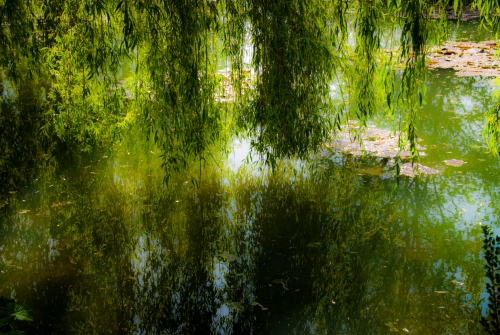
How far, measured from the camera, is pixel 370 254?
3.41 m

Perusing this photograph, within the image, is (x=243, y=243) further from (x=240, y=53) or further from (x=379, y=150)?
(x=379, y=150)

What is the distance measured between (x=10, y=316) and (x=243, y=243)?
161 centimetres

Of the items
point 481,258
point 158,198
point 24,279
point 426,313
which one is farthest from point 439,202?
point 24,279

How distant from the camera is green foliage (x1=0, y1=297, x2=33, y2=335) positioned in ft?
7.35

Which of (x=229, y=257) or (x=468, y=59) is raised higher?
(x=468, y=59)

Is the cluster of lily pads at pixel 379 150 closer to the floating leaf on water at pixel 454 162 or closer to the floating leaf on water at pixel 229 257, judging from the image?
the floating leaf on water at pixel 454 162

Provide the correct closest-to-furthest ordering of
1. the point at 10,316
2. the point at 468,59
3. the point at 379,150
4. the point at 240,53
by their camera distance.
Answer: the point at 10,316 < the point at 240,53 < the point at 379,150 < the point at 468,59

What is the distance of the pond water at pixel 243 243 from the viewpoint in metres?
2.86

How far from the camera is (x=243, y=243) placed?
11.6 ft

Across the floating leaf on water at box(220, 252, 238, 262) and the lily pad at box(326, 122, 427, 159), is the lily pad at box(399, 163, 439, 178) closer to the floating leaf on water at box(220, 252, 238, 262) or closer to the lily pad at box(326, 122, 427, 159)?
the lily pad at box(326, 122, 427, 159)

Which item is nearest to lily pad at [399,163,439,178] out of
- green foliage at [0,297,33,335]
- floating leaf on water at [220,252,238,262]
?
floating leaf on water at [220,252,238,262]

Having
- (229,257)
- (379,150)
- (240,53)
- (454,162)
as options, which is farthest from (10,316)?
(454,162)

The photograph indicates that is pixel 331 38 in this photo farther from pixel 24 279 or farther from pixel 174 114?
pixel 24 279

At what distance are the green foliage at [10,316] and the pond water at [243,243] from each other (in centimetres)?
34
